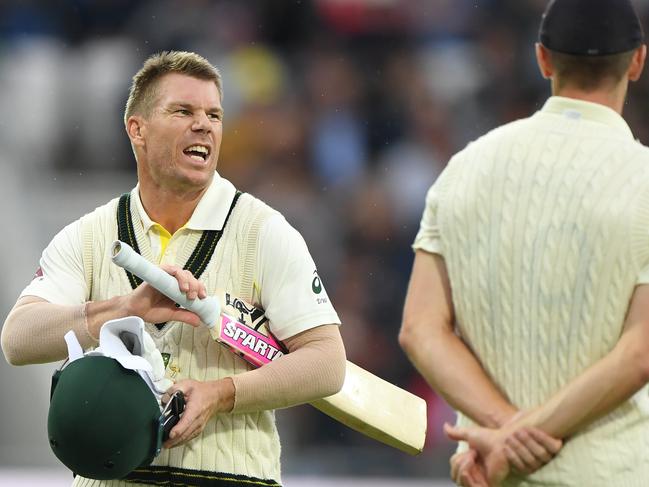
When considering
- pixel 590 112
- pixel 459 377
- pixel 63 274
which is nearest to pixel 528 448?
pixel 459 377

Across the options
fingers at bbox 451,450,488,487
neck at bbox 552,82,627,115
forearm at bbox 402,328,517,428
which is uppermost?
neck at bbox 552,82,627,115

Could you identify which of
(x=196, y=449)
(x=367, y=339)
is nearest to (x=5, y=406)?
(x=367, y=339)

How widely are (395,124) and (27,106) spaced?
2243 mm

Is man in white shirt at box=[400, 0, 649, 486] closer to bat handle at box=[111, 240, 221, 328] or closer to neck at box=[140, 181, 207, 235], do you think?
bat handle at box=[111, 240, 221, 328]

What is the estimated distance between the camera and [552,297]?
9.63ft

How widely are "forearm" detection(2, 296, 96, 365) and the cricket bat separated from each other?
255 mm

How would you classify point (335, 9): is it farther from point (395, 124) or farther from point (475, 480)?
point (475, 480)

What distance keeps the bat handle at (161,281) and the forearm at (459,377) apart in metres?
0.56

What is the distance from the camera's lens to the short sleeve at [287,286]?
11.6ft

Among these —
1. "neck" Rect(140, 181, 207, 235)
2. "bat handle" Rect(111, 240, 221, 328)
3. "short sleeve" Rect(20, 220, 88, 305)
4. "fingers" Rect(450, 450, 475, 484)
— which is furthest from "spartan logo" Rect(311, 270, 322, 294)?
"fingers" Rect(450, 450, 475, 484)

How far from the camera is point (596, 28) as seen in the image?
2.95 meters

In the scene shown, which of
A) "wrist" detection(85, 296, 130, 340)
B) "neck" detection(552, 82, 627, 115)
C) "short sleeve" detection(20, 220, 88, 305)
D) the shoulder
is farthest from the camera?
the shoulder

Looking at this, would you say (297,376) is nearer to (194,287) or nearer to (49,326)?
(194,287)

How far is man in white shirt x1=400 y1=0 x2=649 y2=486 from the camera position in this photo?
2.89 meters
